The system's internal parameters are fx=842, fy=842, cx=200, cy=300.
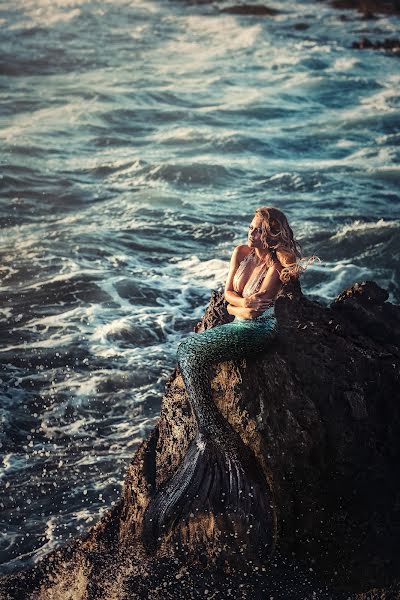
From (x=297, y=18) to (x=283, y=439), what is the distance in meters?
34.0

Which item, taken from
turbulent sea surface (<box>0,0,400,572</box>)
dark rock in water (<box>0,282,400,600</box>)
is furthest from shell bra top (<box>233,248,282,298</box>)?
turbulent sea surface (<box>0,0,400,572</box>)

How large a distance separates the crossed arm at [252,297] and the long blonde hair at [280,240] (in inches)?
3.1

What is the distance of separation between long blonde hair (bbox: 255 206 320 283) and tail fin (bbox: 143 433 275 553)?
1379 mm

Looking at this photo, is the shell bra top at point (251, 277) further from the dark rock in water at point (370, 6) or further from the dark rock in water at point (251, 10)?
the dark rock in water at point (251, 10)

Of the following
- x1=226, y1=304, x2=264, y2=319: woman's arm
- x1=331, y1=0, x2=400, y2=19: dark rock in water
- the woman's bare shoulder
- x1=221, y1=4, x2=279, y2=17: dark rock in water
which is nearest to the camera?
x1=226, y1=304, x2=264, y2=319: woman's arm

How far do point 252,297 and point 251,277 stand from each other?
0.23 m

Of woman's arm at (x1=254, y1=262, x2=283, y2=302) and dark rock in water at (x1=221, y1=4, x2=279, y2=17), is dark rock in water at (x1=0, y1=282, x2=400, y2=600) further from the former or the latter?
dark rock in water at (x1=221, y1=4, x2=279, y2=17)

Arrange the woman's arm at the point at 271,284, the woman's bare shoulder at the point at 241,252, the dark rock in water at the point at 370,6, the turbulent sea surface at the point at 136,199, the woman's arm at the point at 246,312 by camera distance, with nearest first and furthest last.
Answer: the woman's arm at the point at 246,312, the woman's arm at the point at 271,284, the woman's bare shoulder at the point at 241,252, the turbulent sea surface at the point at 136,199, the dark rock in water at the point at 370,6

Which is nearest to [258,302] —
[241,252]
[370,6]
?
[241,252]

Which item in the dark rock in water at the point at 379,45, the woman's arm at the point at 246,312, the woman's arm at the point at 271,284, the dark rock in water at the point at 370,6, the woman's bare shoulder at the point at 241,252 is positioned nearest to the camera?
the woman's arm at the point at 246,312

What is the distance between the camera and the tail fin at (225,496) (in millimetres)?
5703

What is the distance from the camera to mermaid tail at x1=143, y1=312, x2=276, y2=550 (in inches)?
225

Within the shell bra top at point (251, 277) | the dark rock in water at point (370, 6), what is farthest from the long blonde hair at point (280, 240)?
the dark rock in water at point (370, 6)

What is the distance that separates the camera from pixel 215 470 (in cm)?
576
